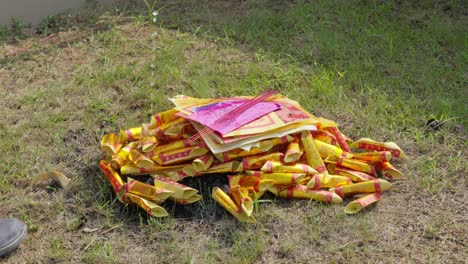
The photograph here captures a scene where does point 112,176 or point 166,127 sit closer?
point 112,176

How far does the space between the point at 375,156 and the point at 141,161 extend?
1.14 m

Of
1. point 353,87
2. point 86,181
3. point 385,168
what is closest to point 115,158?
point 86,181

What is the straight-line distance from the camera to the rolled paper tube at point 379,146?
339cm

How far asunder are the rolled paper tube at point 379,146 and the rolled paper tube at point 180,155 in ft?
2.67

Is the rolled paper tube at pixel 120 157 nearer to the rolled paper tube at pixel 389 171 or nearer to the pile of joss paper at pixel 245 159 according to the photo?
the pile of joss paper at pixel 245 159

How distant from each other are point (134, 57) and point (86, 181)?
4.34 ft

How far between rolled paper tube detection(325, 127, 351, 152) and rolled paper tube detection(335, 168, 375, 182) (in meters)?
0.17

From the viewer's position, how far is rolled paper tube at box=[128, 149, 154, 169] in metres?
3.23

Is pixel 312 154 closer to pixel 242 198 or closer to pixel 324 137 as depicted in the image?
pixel 324 137

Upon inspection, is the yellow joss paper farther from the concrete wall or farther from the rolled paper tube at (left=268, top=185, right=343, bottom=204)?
the concrete wall

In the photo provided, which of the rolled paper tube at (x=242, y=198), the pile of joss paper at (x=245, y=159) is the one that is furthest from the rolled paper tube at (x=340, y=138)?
the rolled paper tube at (x=242, y=198)

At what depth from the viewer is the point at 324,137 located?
342 cm

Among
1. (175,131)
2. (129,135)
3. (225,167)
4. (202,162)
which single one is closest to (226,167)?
(225,167)

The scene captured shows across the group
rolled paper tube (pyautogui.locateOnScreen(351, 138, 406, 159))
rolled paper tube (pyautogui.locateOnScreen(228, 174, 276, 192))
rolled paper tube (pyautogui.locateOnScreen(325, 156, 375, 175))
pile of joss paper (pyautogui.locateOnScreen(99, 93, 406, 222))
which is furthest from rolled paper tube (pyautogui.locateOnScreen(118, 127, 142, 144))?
rolled paper tube (pyautogui.locateOnScreen(351, 138, 406, 159))
